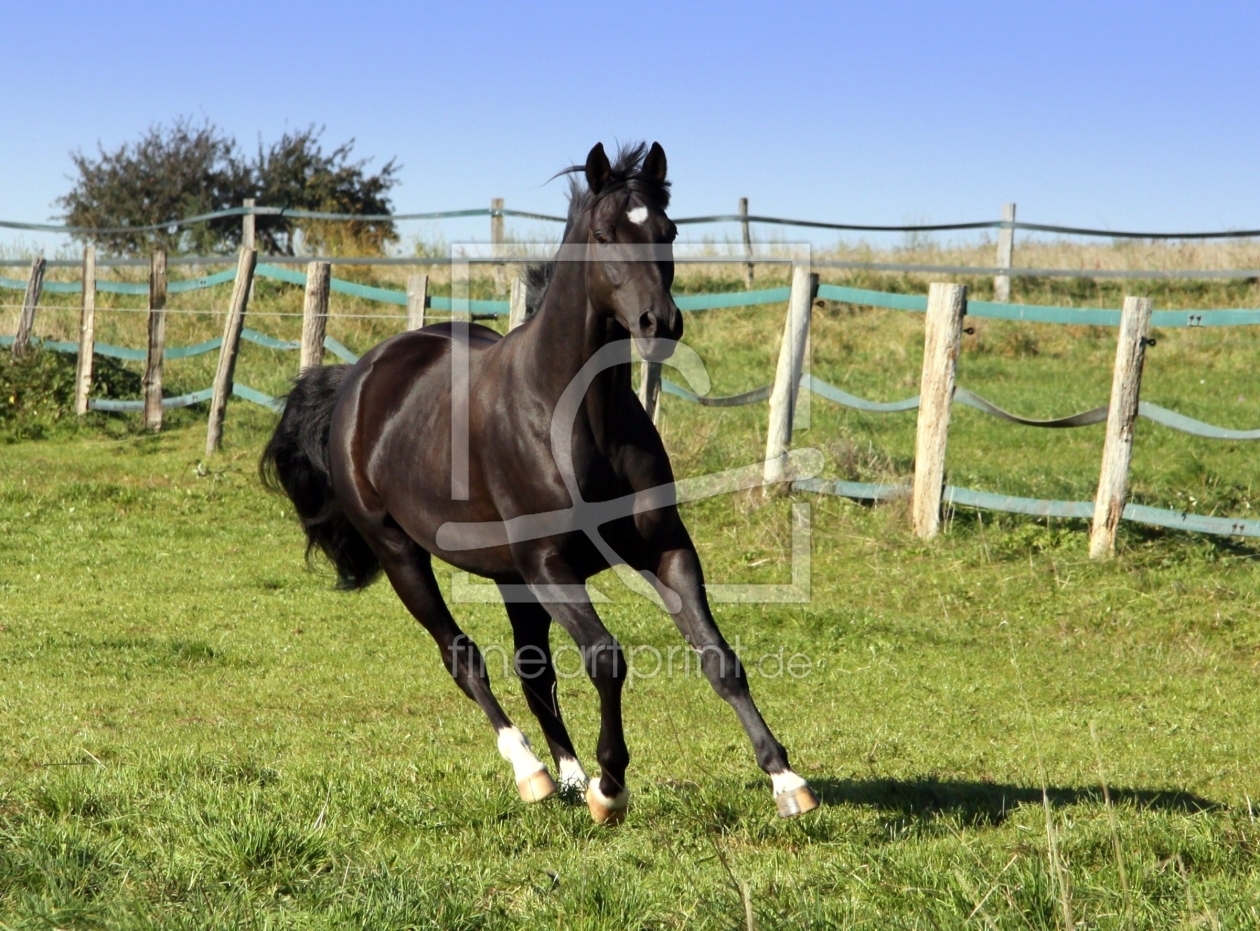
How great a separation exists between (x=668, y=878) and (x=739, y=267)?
58.5ft

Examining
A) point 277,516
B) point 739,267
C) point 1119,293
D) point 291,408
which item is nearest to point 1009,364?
point 1119,293

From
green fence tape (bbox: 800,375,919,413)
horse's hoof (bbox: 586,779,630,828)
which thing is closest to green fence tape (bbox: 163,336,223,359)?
green fence tape (bbox: 800,375,919,413)

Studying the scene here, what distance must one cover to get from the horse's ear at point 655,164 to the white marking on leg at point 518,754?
2114mm

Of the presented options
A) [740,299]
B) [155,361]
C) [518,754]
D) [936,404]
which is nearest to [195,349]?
[155,361]

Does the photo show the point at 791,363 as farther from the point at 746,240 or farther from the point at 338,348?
the point at 746,240

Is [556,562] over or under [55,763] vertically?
over

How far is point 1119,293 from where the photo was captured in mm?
18953

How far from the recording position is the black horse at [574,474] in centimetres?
437

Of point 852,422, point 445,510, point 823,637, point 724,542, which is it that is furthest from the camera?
point 852,422

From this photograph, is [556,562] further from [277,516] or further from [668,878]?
[277,516]

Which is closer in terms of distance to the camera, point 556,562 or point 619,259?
point 619,259

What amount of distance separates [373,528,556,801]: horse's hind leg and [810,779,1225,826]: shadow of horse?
1.19 meters

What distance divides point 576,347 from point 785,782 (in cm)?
163

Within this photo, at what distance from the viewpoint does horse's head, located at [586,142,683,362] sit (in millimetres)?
4137
